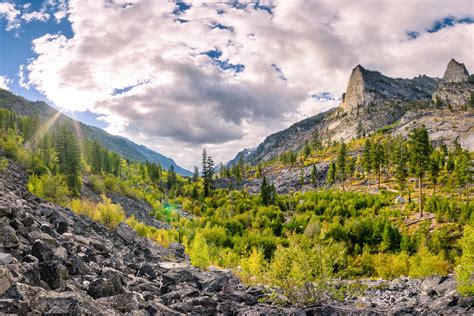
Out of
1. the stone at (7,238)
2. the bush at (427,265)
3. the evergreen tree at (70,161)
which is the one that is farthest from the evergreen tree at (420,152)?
the stone at (7,238)

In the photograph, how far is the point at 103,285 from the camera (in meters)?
13.4

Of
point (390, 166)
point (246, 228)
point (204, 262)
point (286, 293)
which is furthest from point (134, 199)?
point (390, 166)

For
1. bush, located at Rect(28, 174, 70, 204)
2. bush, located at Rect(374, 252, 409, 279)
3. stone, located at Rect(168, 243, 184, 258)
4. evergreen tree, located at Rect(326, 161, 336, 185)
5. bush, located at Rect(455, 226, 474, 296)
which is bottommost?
bush, located at Rect(374, 252, 409, 279)

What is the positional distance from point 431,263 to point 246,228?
41.3 metres

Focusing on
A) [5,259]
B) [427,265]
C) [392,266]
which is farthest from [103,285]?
[392,266]

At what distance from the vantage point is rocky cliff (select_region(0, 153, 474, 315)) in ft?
34.4

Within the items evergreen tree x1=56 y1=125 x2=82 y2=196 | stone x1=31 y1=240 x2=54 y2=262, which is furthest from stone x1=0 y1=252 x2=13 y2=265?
evergreen tree x1=56 y1=125 x2=82 y2=196

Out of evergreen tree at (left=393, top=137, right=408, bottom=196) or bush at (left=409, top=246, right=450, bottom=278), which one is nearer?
bush at (left=409, top=246, right=450, bottom=278)

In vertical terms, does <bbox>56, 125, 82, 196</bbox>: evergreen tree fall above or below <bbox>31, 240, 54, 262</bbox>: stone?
above

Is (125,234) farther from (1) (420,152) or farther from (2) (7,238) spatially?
(1) (420,152)

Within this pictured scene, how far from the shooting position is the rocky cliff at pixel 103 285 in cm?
1049

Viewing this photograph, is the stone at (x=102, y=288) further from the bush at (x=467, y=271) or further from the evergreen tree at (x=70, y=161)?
the evergreen tree at (x=70, y=161)

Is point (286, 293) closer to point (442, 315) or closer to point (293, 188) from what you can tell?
point (442, 315)

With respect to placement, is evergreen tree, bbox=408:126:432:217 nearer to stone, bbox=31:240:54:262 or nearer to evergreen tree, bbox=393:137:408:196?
evergreen tree, bbox=393:137:408:196
